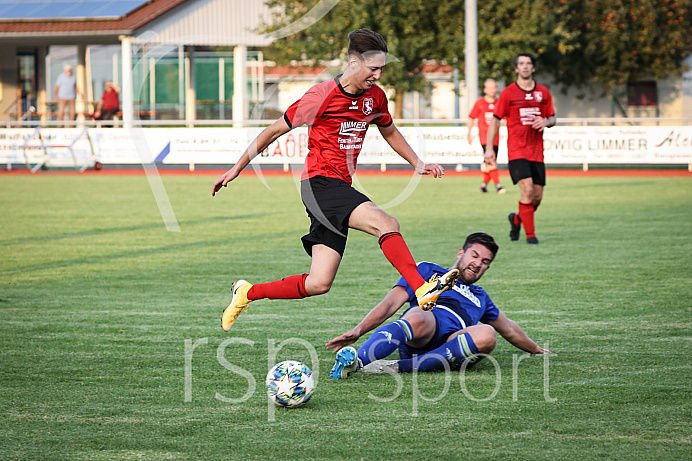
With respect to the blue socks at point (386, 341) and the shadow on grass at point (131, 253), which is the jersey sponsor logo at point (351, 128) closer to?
the blue socks at point (386, 341)

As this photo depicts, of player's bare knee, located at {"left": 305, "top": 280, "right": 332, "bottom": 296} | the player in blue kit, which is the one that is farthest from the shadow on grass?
the player in blue kit

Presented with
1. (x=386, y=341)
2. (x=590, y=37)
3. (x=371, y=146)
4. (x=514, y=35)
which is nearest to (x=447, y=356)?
(x=386, y=341)

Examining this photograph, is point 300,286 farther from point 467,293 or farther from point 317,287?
point 467,293

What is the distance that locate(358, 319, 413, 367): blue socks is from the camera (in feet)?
18.1

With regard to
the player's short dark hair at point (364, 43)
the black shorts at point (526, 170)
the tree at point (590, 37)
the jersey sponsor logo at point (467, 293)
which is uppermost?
the tree at point (590, 37)

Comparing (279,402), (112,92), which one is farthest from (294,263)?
(112,92)

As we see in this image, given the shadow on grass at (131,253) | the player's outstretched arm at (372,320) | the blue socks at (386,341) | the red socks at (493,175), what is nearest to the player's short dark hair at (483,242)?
the player's outstretched arm at (372,320)

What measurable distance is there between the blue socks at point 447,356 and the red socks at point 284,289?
84cm

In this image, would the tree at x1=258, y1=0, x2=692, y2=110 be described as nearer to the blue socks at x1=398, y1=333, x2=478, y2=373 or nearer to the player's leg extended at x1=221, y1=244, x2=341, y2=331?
the player's leg extended at x1=221, y1=244, x2=341, y2=331

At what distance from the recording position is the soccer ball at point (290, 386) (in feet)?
16.0

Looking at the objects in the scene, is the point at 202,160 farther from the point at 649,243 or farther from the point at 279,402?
the point at 279,402

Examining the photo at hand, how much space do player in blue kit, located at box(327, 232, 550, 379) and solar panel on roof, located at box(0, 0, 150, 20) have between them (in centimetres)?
2990

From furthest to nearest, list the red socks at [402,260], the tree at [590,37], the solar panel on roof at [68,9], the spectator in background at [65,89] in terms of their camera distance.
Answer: the solar panel on roof at [68,9]
the spectator in background at [65,89]
the tree at [590,37]
the red socks at [402,260]

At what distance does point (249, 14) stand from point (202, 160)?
1129cm
